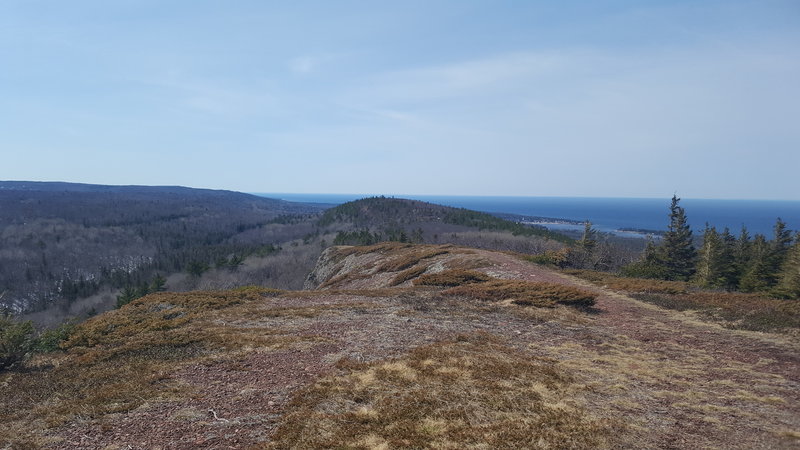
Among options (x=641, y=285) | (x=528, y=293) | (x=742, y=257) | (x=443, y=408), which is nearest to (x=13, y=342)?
(x=443, y=408)

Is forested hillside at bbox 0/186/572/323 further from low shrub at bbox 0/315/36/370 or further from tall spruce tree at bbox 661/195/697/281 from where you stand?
low shrub at bbox 0/315/36/370

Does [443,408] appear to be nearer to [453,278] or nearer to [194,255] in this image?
[453,278]

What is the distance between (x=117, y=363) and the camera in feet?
45.0

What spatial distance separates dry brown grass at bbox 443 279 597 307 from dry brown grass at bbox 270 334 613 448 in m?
10.3

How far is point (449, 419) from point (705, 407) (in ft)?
23.0

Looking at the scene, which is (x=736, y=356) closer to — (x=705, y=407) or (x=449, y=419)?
(x=705, y=407)

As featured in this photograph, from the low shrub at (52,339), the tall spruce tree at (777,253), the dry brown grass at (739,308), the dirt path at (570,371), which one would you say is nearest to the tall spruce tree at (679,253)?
the tall spruce tree at (777,253)

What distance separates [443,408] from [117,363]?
39.8 feet

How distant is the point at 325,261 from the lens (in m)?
69.6

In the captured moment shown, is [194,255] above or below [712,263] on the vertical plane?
below

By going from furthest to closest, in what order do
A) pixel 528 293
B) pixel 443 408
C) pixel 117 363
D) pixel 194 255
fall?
1. pixel 194 255
2. pixel 528 293
3. pixel 117 363
4. pixel 443 408

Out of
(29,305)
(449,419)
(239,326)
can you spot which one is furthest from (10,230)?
(449,419)

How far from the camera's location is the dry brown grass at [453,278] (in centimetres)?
3070

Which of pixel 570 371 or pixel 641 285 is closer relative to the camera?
pixel 570 371
